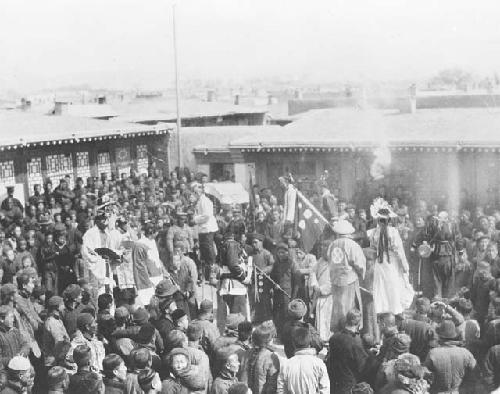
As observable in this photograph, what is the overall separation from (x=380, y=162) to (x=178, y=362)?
14.0m

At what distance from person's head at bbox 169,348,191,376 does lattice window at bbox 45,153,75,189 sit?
53.4ft

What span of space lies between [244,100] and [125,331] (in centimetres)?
3945

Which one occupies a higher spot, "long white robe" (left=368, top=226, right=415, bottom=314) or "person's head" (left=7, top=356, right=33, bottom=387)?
"person's head" (left=7, top=356, right=33, bottom=387)

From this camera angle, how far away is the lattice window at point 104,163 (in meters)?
24.0

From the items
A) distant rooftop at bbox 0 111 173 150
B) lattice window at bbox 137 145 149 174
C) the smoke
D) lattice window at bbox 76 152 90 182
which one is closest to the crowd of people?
the smoke

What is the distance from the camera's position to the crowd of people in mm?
6785

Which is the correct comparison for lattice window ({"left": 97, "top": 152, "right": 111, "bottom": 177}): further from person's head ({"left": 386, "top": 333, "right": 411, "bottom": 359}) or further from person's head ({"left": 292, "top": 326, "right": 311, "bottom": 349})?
person's head ({"left": 292, "top": 326, "right": 311, "bottom": 349})

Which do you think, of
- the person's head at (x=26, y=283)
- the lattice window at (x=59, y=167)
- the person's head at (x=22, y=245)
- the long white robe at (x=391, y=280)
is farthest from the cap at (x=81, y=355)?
the lattice window at (x=59, y=167)

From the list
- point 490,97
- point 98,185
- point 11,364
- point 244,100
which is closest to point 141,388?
point 11,364

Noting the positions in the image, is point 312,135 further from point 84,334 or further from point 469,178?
point 84,334

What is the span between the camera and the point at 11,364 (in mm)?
6660

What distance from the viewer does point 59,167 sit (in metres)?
22.4

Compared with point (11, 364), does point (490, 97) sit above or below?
above

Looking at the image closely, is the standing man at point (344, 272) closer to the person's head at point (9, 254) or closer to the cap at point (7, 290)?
the cap at point (7, 290)
